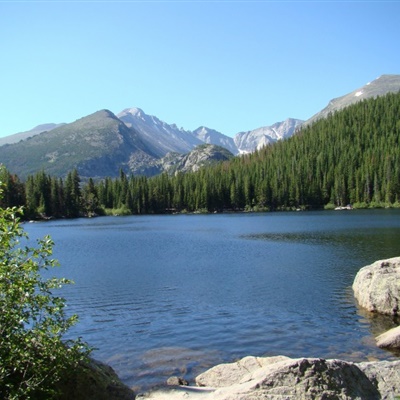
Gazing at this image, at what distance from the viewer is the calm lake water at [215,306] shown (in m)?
20.9

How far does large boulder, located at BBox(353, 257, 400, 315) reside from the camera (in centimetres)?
2639

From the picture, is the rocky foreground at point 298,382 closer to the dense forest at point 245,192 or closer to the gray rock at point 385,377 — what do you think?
the gray rock at point 385,377

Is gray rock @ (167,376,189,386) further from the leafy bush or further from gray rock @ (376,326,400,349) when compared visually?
gray rock @ (376,326,400,349)

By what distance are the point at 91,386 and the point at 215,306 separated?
60.7 ft

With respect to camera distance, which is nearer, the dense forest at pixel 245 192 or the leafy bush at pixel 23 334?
the leafy bush at pixel 23 334

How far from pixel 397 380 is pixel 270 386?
474 centimetres

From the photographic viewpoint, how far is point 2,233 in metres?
9.95

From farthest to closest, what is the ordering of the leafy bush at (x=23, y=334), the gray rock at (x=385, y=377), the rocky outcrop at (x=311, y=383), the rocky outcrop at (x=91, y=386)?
the gray rock at (x=385, y=377)
the rocky outcrop at (x=91, y=386)
the rocky outcrop at (x=311, y=383)
the leafy bush at (x=23, y=334)

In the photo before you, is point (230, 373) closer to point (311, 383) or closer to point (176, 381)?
point (176, 381)

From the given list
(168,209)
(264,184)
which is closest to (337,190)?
(264,184)

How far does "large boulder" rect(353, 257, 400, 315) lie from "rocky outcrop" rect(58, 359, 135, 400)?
63.0ft

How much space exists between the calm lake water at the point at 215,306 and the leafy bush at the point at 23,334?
24.5 feet

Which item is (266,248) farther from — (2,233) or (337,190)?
(337,190)

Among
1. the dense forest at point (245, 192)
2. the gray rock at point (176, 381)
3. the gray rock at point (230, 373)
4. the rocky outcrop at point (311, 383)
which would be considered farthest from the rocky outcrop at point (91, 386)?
the dense forest at point (245, 192)
